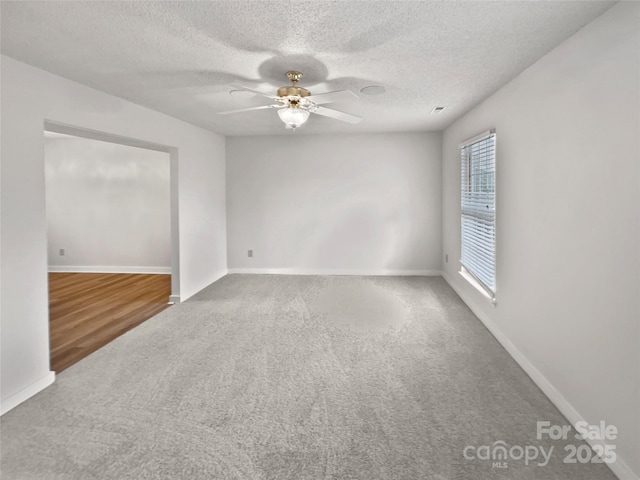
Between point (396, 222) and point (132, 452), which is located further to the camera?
point (396, 222)

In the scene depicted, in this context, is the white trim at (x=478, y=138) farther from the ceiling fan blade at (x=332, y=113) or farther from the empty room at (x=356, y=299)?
the ceiling fan blade at (x=332, y=113)

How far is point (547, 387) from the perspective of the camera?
2463 millimetres

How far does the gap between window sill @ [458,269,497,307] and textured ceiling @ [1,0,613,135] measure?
1.96 m

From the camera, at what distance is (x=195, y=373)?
2.82 m

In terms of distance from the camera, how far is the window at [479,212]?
3.62 meters

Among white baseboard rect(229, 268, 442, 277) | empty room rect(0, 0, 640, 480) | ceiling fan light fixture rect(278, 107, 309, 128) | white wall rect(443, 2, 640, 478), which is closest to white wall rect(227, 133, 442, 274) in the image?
white baseboard rect(229, 268, 442, 277)

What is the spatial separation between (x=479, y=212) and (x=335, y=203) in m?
2.67

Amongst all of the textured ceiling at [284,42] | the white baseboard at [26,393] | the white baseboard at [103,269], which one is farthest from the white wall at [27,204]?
the white baseboard at [103,269]

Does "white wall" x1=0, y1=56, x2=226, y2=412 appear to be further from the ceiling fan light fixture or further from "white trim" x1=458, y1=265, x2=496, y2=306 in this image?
"white trim" x1=458, y1=265, x2=496, y2=306

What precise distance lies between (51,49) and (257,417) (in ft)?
8.73

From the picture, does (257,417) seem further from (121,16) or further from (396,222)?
(396,222)

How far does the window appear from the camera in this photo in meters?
3.62

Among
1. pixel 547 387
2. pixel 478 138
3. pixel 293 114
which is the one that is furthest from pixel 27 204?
pixel 478 138

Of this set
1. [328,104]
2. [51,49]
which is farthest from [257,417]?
[328,104]
